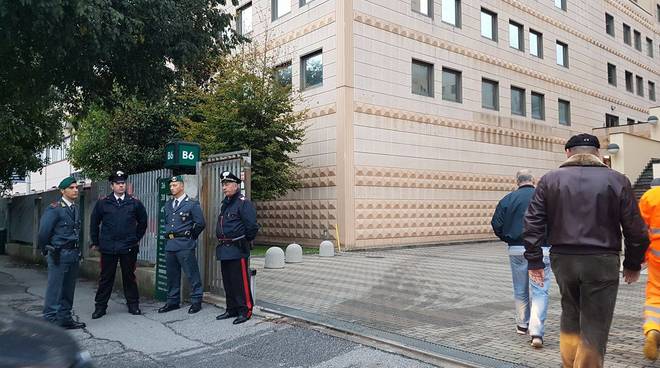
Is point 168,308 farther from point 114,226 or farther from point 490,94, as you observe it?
point 490,94

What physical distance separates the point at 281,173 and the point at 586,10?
21365 mm

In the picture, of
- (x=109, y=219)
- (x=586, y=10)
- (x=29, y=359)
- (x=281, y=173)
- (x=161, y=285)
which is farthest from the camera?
(x=586, y=10)

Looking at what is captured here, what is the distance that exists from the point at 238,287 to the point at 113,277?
1949 mm

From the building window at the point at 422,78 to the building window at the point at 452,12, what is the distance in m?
2.19

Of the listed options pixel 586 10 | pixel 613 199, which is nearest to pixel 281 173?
pixel 613 199

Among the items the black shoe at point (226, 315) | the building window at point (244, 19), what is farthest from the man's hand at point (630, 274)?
the building window at point (244, 19)

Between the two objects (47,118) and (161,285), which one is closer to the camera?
(161,285)

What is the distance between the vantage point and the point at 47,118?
709 inches

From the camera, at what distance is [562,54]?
87.0 feet

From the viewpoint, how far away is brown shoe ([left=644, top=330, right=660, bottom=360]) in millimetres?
4636

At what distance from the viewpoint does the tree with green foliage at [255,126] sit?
1547 centimetres

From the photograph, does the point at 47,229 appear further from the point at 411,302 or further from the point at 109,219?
the point at 411,302

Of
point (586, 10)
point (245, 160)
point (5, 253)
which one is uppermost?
point (586, 10)

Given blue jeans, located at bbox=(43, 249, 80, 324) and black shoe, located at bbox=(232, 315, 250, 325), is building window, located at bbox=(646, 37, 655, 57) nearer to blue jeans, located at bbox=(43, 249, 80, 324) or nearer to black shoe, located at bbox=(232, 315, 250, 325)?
black shoe, located at bbox=(232, 315, 250, 325)
